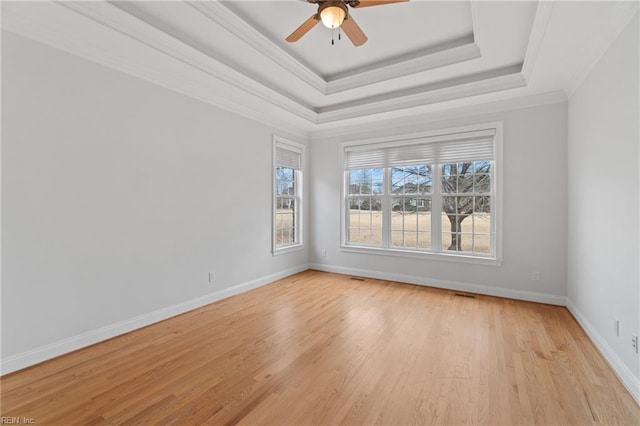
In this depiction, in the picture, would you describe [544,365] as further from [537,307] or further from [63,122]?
[63,122]

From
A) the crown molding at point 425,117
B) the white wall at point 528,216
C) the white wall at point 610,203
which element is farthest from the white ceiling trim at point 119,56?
the white wall at point 610,203

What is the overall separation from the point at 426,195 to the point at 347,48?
2.50 m

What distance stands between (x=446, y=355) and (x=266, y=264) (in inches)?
116

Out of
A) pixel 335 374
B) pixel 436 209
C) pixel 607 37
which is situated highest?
pixel 607 37

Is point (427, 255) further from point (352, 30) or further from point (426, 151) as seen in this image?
point (352, 30)

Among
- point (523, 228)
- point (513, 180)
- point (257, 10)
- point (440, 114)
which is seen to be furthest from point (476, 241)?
point (257, 10)

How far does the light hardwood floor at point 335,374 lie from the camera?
1.76 meters

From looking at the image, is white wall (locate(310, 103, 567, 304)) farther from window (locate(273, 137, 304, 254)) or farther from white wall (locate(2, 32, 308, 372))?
white wall (locate(2, 32, 308, 372))

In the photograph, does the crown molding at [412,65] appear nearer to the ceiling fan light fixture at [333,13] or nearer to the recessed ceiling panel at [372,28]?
the recessed ceiling panel at [372,28]

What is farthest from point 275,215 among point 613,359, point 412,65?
point 613,359

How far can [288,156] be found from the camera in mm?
5164

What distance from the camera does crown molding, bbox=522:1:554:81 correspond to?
2.12 meters

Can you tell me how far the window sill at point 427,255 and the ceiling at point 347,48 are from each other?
7.13ft

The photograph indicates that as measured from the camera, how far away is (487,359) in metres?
2.37
